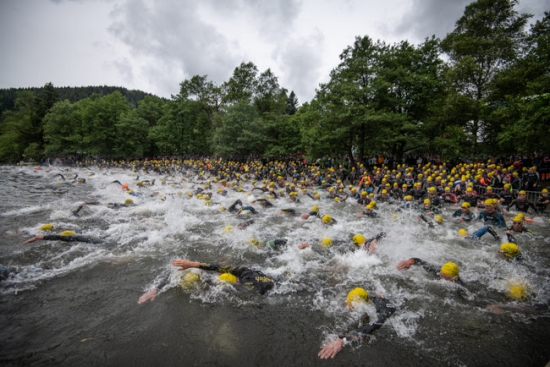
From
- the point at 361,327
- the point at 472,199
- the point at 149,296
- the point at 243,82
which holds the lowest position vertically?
the point at 149,296

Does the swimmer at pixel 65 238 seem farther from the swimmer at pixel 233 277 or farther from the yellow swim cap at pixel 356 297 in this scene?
the yellow swim cap at pixel 356 297

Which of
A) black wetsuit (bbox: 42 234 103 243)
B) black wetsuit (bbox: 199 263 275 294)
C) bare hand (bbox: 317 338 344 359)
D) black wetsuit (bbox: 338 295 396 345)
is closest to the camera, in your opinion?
bare hand (bbox: 317 338 344 359)

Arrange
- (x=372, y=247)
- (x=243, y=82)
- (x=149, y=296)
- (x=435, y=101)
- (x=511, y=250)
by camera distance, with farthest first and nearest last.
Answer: (x=243, y=82) → (x=435, y=101) → (x=372, y=247) → (x=511, y=250) → (x=149, y=296)

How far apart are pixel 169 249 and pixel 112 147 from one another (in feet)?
144

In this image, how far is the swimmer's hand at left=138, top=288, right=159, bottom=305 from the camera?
4773 millimetres

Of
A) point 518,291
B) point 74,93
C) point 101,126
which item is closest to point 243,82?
point 101,126

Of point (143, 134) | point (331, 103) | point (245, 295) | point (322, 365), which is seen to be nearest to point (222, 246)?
point (245, 295)

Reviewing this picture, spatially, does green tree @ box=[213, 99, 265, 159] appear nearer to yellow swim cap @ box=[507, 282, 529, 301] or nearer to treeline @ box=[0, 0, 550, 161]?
treeline @ box=[0, 0, 550, 161]

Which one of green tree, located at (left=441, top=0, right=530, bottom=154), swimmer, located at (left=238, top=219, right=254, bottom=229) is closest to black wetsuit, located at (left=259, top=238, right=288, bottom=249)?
swimmer, located at (left=238, top=219, right=254, bottom=229)

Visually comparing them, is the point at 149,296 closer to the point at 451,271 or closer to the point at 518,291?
the point at 451,271

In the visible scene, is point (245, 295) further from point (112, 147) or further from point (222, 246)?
point (112, 147)

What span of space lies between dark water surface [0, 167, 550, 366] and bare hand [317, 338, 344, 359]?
82 mm

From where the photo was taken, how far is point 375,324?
13.0ft

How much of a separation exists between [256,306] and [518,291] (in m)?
5.27
